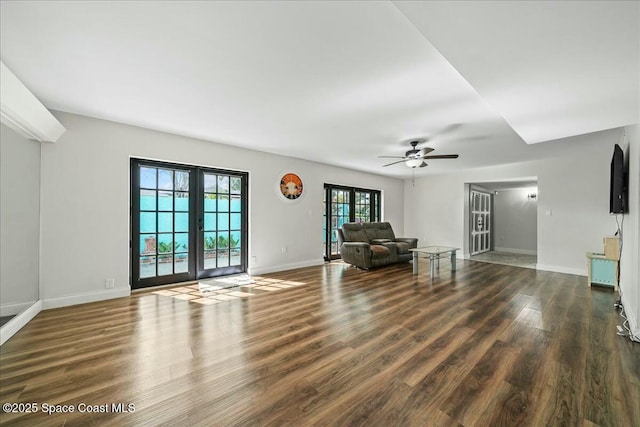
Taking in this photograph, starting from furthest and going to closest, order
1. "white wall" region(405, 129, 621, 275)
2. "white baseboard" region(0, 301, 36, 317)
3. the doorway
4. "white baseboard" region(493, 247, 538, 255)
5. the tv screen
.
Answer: "white baseboard" region(493, 247, 538, 255) → the doorway → "white wall" region(405, 129, 621, 275) → the tv screen → "white baseboard" region(0, 301, 36, 317)

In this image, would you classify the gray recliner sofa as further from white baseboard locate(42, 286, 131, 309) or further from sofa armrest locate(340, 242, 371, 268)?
white baseboard locate(42, 286, 131, 309)

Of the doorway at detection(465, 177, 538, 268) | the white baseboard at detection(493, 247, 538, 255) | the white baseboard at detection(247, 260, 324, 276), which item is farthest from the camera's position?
the white baseboard at detection(493, 247, 538, 255)

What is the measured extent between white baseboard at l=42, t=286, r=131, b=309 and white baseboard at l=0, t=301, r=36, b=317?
0.23 meters

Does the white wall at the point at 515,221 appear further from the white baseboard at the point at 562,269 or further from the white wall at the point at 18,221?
the white wall at the point at 18,221

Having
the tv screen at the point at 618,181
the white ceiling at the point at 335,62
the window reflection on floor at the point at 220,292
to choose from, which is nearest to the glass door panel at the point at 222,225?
the window reflection on floor at the point at 220,292

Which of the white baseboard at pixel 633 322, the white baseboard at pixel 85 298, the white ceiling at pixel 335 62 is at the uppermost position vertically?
the white ceiling at pixel 335 62

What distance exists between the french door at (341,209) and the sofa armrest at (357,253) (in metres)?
0.73

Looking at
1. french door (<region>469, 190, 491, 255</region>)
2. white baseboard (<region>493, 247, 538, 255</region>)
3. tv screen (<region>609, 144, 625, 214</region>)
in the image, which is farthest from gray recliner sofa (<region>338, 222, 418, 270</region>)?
white baseboard (<region>493, 247, 538, 255</region>)

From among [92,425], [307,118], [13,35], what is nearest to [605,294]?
[307,118]

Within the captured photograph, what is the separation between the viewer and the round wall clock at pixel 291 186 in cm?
552

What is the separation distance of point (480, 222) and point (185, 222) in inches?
316

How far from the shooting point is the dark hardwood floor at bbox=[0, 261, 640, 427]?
4.97 ft

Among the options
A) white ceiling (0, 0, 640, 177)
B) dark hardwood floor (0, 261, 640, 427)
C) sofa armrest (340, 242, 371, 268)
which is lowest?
dark hardwood floor (0, 261, 640, 427)

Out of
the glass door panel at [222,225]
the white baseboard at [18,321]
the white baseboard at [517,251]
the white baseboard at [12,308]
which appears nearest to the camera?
the white baseboard at [18,321]
